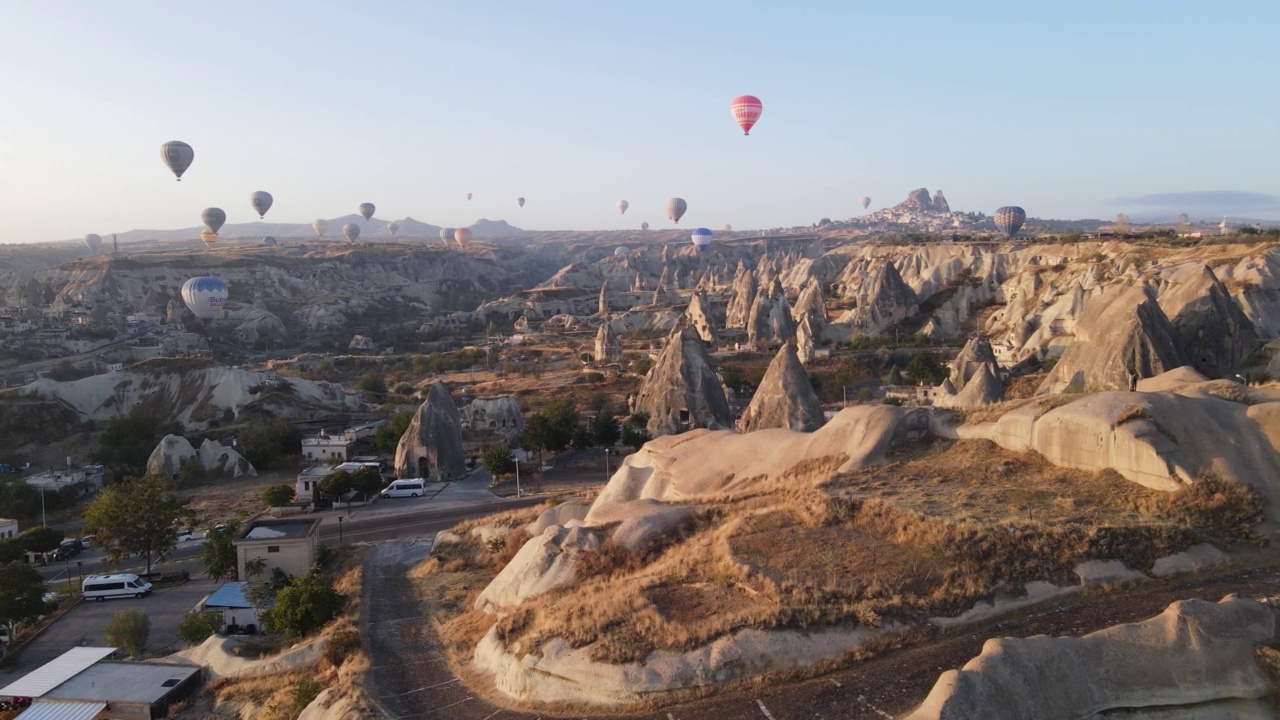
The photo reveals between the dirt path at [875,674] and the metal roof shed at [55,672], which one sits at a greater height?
the dirt path at [875,674]

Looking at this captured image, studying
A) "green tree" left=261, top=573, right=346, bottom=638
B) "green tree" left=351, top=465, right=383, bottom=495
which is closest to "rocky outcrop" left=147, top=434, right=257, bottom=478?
"green tree" left=351, top=465, right=383, bottom=495

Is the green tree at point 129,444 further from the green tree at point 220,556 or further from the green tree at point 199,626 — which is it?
the green tree at point 199,626

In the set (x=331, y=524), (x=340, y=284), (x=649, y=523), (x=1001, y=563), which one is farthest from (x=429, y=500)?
(x=340, y=284)

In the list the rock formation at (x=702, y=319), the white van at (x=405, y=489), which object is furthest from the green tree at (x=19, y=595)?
the rock formation at (x=702, y=319)

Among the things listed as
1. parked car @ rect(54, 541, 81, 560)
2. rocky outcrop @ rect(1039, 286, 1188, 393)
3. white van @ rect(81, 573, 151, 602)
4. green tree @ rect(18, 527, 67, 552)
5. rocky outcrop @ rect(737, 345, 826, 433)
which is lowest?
parked car @ rect(54, 541, 81, 560)

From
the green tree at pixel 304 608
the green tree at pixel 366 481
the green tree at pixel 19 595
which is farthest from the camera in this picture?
the green tree at pixel 366 481

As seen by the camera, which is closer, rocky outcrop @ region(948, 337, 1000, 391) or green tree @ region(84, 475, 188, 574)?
green tree @ region(84, 475, 188, 574)

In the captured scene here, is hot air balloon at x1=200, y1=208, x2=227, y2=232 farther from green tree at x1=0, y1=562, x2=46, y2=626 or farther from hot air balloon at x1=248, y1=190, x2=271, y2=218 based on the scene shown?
green tree at x1=0, y1=562, x2=46, y2=626
